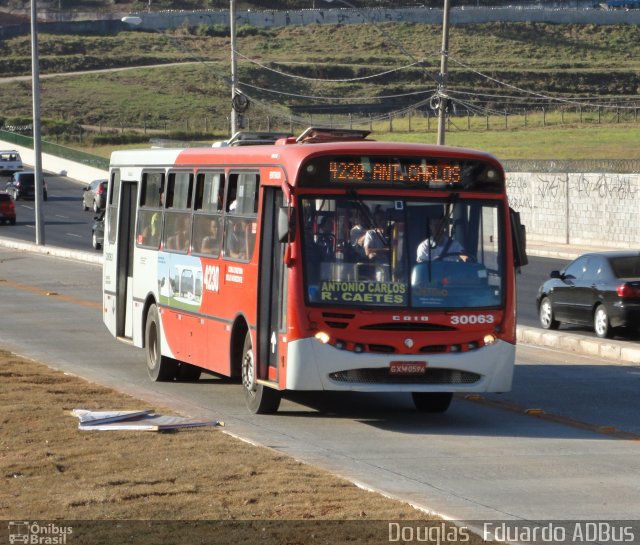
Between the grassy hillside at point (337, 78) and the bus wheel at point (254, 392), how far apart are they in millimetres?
66517

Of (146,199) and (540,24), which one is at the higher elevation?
(540,24)

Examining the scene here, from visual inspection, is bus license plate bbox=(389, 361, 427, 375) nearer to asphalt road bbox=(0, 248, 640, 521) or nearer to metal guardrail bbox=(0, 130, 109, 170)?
asphalt road bbox=(0, 248, 640, 521)

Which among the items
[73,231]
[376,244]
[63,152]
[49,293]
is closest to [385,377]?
[376,244]

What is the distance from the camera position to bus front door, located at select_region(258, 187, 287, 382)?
13.5 m

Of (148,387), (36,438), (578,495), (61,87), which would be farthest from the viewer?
(61,87)

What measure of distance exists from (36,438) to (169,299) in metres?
5.05

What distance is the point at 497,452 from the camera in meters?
11.9

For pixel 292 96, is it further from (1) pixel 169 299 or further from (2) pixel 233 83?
(1) pixel 169 299

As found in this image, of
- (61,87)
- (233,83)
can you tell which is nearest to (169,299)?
(233,83)

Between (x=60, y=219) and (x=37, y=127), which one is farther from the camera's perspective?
(x=60, y=219)

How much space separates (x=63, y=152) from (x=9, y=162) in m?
5.11

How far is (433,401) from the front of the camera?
14523 millimetres

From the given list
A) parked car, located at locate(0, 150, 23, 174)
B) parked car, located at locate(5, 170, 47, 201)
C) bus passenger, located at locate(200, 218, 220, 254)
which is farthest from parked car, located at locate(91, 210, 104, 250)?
parked car, located at locate(0, 150, 23, 174)

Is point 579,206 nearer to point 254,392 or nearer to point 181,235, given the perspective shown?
point 181,235
